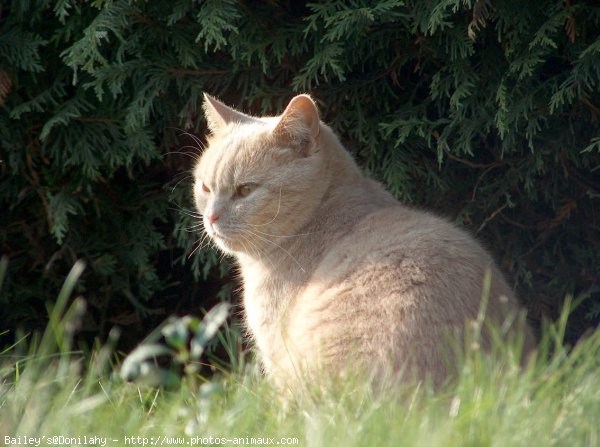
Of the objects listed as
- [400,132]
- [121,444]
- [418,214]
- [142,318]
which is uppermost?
[400,132]

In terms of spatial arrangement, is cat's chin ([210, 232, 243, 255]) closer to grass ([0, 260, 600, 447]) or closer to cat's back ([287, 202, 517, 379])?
cat's back ([287, 202, 517, 379])

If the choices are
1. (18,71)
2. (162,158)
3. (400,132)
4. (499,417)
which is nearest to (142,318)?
(162,158)

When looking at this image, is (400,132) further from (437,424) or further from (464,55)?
(437,424)

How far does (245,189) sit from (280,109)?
2.82 feet

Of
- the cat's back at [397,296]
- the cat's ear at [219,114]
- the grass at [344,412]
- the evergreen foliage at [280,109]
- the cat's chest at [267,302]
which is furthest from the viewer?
the cat's ear at [219,114]

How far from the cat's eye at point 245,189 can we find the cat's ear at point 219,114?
1.33 ft

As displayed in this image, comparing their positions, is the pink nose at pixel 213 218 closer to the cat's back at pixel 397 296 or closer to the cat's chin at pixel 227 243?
the cat's chin at pixel 227 243

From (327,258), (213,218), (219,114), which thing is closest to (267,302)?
(327,258)

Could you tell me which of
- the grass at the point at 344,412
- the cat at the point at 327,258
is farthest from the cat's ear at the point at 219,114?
the grass at the point at 344,412

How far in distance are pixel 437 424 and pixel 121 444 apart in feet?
2.57

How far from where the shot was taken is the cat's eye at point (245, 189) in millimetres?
3287

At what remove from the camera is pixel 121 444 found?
2.05m

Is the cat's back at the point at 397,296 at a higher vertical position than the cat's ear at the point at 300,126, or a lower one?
lower

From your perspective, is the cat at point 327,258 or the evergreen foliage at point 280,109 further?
the evergreen foliage at point 280,109
